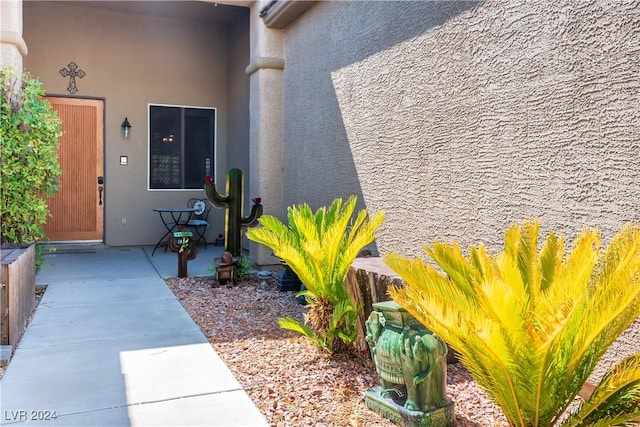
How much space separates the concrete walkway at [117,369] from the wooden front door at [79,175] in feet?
11.3

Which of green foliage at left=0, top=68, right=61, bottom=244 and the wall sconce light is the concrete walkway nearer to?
green foliage at left=0, top=68, right=61, bottom=244

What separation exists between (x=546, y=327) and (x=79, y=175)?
8.51 metres

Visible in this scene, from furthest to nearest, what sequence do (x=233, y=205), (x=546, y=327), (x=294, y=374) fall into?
(x=233, y=205)
(x=294, y=374)
(x=546, y=327)

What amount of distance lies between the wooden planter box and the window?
5.05m

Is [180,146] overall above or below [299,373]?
above

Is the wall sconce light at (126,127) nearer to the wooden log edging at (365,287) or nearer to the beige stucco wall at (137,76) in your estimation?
the beige stucco wall at (137,76)

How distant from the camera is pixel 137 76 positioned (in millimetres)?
8820

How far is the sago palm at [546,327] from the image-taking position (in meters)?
1.78

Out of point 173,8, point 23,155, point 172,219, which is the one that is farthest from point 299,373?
point 173,8

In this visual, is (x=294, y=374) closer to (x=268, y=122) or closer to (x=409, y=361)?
(x=409, y=361)

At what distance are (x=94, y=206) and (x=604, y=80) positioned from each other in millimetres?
A: 8141

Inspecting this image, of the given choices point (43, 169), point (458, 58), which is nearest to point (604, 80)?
point (458, 58)

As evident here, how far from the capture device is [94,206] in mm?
8742

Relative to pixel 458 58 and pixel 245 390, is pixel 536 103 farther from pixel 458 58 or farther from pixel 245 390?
pixel 245 390
